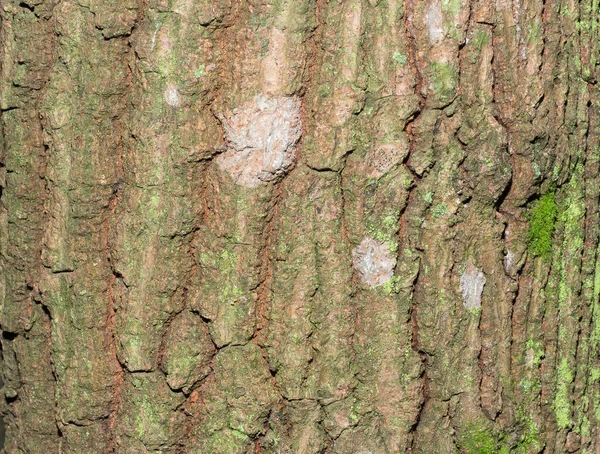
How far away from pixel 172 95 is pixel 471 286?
702 millimetres

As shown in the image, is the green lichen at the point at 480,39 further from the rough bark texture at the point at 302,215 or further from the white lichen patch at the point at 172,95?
the white lichen patch at the point at 172,95

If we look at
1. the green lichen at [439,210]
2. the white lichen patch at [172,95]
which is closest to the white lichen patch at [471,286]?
the green lichen at [439,210]

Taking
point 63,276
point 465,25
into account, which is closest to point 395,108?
point 465,25

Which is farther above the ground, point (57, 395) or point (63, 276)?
point (63, 276)

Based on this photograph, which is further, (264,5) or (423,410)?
(423,410)

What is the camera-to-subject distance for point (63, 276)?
1643mm

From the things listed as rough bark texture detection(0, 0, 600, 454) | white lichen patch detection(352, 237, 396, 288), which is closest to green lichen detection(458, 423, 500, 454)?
rough bark texture detection(0, 0, 600, 454)

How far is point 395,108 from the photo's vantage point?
1.50 metres

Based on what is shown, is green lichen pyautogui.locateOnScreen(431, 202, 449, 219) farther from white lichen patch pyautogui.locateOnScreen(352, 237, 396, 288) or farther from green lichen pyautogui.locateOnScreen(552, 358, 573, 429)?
green lichen pyautogui.locateOnScreen(552, 358, 573, 429)

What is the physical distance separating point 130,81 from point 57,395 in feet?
2.26

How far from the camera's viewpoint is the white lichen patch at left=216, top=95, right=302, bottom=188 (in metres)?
1.52

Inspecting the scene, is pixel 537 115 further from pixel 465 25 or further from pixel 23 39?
pixel 23 39

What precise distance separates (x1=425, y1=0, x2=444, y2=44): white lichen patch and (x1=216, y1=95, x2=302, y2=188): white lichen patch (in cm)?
29

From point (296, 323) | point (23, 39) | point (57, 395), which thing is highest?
point (23, 39)
